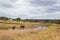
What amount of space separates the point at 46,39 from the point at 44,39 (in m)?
0.23

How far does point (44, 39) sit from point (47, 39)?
38 centimetres

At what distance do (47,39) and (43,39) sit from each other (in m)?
0.46

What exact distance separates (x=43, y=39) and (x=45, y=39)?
0.22 metres

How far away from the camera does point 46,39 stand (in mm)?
15547

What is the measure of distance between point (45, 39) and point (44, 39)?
11 centimetres

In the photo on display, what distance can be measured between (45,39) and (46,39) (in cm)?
12

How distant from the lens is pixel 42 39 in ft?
51.1

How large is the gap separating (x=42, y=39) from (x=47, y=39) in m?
0.57

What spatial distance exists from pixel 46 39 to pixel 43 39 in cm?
33

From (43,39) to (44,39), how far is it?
12cm

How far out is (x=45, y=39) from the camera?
1552 cm

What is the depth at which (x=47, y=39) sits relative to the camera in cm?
1566

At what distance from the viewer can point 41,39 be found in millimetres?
15539

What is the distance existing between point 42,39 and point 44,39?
0.72 feet
